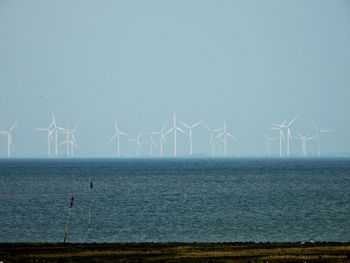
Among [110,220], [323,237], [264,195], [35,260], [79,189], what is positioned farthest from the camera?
[79,189]

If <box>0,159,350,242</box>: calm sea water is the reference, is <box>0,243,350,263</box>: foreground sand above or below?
above

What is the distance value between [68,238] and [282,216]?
24.3 metres

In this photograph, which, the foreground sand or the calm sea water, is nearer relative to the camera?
the foreground sand

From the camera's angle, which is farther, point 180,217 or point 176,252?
point 180,217

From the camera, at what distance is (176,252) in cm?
4062

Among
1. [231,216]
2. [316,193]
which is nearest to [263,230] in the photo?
[231,216]

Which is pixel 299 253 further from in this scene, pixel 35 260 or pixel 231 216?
pixel 231 216

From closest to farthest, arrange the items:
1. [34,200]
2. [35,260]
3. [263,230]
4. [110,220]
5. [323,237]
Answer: [35,260]
[323,237]
[263,230]
[110,220]
[34,200]

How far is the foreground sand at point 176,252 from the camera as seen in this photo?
123 ft

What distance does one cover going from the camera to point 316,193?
11444 centimetres

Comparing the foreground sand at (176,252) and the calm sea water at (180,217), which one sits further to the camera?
the calm sea water at (180,217)

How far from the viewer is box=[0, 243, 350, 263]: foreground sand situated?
37562 millimetres

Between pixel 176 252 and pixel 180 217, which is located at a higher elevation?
pixel 176 252

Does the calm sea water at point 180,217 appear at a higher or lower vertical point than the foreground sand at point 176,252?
lower
